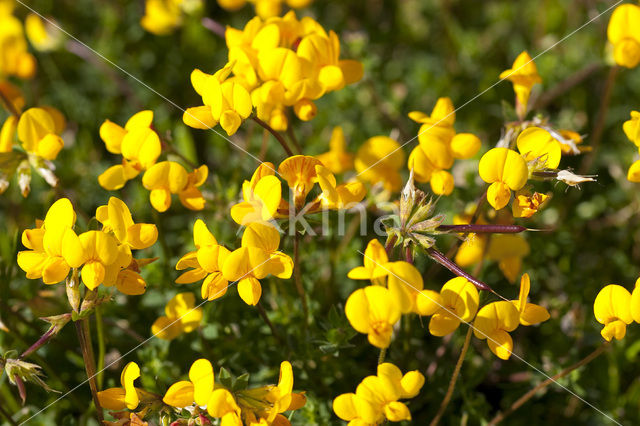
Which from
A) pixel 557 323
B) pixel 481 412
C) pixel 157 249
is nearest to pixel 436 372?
pixel 481 412

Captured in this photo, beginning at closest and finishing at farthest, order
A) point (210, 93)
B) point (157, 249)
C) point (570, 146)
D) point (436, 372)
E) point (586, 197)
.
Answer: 1. point (210, 93)
2. point (570, 146)
3. point (436, 372)
4. point (157, 249)
5. point (586, 197)

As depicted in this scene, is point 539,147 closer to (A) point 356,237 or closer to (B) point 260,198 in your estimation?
(B) point 260,198

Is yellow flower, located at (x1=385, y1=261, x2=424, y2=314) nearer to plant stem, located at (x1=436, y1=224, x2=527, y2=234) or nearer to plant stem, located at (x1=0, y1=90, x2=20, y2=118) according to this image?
plant stem, located at (x1=436, y1=224, x2=527, y2=234)

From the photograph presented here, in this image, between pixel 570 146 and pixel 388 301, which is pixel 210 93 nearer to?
pixel 388 301

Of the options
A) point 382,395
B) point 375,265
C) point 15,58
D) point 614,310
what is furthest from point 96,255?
point 15,58

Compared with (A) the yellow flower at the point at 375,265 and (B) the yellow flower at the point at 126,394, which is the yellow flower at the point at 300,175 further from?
(B) the yellow flower at the point at 126,394

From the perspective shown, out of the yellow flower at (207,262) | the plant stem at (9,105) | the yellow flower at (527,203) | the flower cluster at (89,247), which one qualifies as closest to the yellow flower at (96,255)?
the flower cluster at (89,247)

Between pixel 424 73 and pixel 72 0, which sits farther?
pixel 72 0
